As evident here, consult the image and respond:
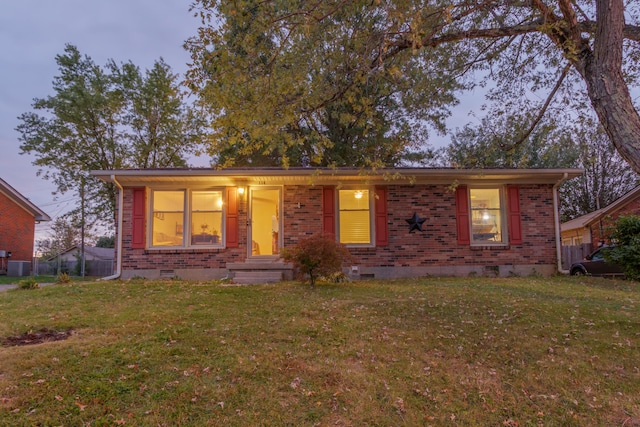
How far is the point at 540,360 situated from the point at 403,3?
14.1 ft

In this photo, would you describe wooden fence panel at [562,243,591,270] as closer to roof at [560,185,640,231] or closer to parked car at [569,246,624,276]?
roof at [560,185,640,231]

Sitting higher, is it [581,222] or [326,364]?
[581,222]

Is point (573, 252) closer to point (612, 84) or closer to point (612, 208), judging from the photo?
point (612, 208)

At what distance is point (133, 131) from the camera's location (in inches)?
798

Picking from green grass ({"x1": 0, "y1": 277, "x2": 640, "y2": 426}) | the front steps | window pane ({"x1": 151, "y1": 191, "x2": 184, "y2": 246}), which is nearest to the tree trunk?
green grass ({"x1": 0, "y1": 277, "x2": 640, "y2": 426})

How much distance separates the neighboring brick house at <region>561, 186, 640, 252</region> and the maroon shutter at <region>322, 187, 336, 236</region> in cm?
797

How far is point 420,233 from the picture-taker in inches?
386

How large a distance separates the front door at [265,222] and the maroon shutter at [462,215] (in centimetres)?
491

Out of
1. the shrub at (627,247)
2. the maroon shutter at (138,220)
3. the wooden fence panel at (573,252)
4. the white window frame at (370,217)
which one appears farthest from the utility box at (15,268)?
the wooden fence panel at (573,252)

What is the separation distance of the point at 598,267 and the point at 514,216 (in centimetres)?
380

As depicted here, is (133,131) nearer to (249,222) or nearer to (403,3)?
(249,222)

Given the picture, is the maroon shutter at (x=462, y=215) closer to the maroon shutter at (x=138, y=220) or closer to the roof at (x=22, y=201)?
the maroon shutter at (x=138, y=220)

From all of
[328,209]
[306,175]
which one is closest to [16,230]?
[306,175]

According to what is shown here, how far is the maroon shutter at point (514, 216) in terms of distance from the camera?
32.3 ft
